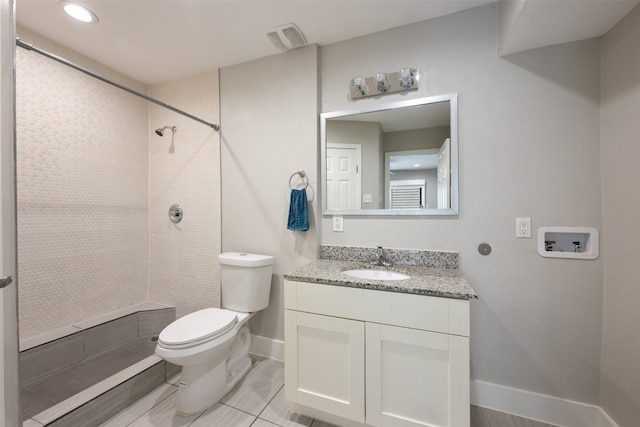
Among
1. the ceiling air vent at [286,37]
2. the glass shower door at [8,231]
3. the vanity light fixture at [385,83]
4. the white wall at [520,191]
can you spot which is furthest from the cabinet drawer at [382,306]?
the ceiling air vent at [286,37]

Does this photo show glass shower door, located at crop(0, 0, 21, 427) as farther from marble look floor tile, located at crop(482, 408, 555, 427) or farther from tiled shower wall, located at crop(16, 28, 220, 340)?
marble look floor tile, located at crop(482, 408, 555, 427)

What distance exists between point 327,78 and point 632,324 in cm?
213

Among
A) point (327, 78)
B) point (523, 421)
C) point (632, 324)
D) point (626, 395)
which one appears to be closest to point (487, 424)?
point (523, 421)

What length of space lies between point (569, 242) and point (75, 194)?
3.35 meters

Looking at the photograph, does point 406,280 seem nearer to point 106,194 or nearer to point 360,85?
point 360,85

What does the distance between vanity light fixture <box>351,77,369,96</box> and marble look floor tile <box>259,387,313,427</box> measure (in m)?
2.02

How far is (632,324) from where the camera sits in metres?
1.15

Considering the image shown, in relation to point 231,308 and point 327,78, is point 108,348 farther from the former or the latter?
point 327,78

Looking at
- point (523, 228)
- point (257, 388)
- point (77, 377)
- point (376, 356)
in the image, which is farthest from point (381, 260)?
point (77, 377)

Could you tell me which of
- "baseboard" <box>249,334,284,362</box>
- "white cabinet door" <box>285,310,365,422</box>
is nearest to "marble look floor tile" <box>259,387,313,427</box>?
"white cabinet door" <box>285,310,365,422</box>

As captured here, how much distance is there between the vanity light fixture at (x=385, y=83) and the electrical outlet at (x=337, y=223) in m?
0.85

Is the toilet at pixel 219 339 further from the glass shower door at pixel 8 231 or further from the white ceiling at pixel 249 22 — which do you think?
the white ceiling at pixel 249 22

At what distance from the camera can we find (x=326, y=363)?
52.1 inches

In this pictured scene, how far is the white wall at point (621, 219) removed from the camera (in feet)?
3.72
